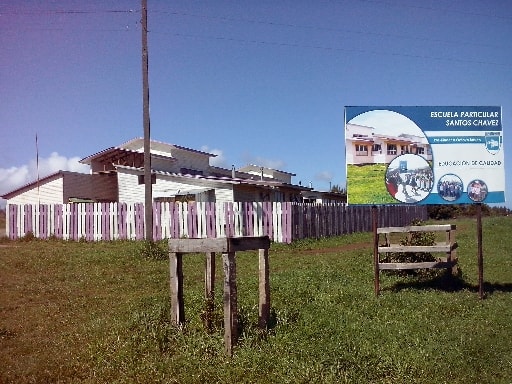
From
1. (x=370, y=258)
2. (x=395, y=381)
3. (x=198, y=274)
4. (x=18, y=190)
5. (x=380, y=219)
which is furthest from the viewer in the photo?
(x=380, y=219)

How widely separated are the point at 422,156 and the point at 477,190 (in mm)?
1248

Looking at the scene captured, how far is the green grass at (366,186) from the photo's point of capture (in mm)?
10172

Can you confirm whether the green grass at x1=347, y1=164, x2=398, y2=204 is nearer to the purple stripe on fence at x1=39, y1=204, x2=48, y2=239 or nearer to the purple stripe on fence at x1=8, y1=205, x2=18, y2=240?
the purple stripe on fence at x1=39, y1=204, x2=48, y2=239

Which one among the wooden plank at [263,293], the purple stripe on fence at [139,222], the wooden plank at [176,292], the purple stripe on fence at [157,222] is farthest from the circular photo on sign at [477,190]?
the purple stripe on fence at [139,222]

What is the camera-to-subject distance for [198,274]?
1304 centimetres

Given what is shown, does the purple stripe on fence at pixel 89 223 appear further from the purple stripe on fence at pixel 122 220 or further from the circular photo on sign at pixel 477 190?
the circular photo on sign at pixel 477 190

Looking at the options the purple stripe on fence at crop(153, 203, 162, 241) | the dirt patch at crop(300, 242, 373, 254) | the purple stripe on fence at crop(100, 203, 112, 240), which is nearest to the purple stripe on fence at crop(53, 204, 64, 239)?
the purple stripe on fence at crop(100, 203, 112, 240)

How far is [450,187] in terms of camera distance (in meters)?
10.2

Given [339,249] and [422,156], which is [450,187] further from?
[339,249]

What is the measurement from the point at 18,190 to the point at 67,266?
60.6 ft

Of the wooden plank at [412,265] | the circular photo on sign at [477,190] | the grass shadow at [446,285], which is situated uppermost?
the circular photo on sign at [477,190]

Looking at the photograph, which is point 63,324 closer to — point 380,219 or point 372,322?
point 372,322

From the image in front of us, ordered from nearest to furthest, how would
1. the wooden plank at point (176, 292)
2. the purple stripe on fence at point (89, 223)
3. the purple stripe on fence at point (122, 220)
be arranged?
the wooden plank at point (176, 292) → the purple stripe on fence at point (122, 220) → the purple stripe on fence at point (89, 223)

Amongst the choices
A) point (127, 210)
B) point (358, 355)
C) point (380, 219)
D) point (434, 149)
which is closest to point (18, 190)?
point (127, 210)
